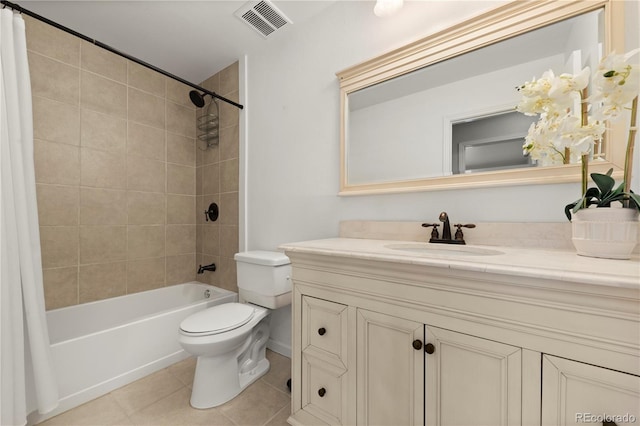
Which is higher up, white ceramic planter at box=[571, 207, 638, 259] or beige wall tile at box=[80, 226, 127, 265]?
white ceramic planter at box=[571, 207, 638, 259]

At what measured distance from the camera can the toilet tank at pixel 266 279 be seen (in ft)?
5.22

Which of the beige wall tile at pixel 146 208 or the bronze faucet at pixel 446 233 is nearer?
the bronze faucet at pixel 446 233

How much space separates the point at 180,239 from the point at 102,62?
159 centimetres

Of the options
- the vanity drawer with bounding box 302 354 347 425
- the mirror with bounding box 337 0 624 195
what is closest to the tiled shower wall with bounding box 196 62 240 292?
the mirror with bounding box 337 0 624 195

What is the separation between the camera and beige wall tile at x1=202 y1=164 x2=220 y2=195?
2.42 m

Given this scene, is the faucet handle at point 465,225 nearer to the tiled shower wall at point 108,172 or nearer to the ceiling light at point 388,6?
the ceiling light at point 388,6

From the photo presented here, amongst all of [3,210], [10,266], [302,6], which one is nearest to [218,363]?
[10,266]

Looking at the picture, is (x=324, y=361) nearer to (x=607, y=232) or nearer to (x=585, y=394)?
(x=585, y=394)

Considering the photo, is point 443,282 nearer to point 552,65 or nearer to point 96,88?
point 552,65

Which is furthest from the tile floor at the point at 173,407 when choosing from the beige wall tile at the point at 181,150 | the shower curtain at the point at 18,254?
the beige wall tile at the point at 181,150

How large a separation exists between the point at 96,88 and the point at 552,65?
9.58 feet

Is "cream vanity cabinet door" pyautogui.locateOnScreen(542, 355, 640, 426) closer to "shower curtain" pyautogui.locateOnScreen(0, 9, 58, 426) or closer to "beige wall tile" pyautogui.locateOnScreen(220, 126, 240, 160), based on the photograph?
"shower curtain" pyautogui.locateOnScreen(0, 9, 58, 426)

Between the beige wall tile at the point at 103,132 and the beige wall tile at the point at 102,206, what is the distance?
34 cm

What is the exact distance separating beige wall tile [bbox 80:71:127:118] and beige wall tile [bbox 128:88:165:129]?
0.06 m
